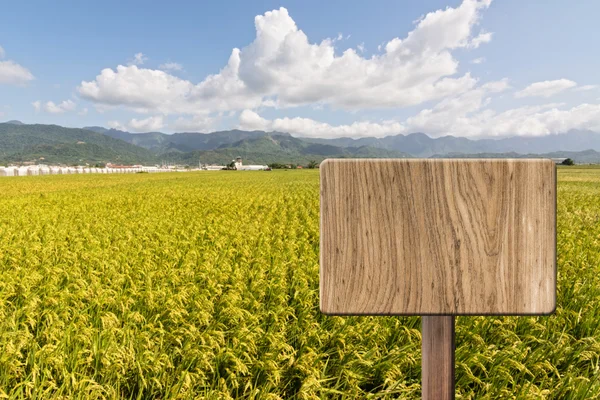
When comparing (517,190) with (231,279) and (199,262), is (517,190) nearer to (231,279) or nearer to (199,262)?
(231,279)

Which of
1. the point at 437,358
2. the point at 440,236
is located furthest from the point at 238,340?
the point at 440,236

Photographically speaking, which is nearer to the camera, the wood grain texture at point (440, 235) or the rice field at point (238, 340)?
the wood grain texture at point (440, 235)

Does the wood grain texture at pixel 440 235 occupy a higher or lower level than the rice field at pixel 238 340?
higher

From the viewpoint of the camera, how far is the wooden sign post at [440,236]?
1.20 m

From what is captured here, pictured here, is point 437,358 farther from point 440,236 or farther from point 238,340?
point 238,340

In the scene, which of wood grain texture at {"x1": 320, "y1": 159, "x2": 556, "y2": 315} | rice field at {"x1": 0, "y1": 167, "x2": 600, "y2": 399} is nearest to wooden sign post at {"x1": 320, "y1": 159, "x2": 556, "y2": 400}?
wood grain texture at {"x1": 320, "y1": 159, "x2": 556, "y2": 315}

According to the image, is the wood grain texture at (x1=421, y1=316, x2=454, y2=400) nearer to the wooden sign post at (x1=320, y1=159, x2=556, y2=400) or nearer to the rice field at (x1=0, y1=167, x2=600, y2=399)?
the wooden sign post at (x1=320, y1=159, x2=556, y2=400)

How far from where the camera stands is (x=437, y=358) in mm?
1293

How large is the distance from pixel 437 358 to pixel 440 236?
49cm

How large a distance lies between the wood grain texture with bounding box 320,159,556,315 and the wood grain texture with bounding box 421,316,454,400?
8 centimetres

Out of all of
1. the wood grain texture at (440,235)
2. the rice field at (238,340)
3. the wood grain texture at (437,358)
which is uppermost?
the wood grain texture at (440,235)

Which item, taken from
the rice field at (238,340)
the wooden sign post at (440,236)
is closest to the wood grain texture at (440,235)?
the wooden sign post at (440,236)

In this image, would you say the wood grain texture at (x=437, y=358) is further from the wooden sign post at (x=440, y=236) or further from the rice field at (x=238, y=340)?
the rice field at (x=238, y=340)

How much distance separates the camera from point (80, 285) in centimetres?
523
